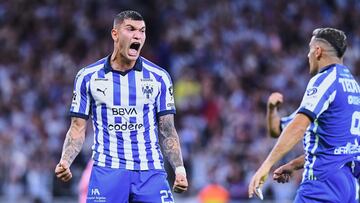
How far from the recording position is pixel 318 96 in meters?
7.93

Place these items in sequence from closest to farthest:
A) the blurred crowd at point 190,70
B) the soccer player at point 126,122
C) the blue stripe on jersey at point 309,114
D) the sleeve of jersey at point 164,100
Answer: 1. the blue stripe on jersey at point 309,114
2. the soccer player at point 126,122
3. the sleeve of jersey at point 164,100
4. the blurred crowd at point 190,70

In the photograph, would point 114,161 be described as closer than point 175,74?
Yes

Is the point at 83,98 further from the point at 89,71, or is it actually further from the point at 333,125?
the point at 333,125

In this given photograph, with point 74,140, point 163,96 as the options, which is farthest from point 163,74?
point 74,140

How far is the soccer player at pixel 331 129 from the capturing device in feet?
26.3

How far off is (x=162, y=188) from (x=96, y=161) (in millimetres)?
622

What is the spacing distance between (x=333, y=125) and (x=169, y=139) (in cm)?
146

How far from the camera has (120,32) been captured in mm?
8648

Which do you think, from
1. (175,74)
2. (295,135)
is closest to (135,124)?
(295,135)

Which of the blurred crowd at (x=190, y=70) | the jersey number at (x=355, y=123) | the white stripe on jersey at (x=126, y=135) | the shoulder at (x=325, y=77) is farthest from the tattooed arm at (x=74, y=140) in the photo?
the blurred crowd at (x=190, y=70)

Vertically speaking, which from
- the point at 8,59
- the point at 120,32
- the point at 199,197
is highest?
the point at 8,59

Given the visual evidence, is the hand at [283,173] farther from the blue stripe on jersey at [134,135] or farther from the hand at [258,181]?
the blue stripe on jersey at [134,135]

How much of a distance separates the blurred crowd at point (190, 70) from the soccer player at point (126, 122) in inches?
290

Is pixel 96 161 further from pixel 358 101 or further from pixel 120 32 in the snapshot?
pixel 358 101
